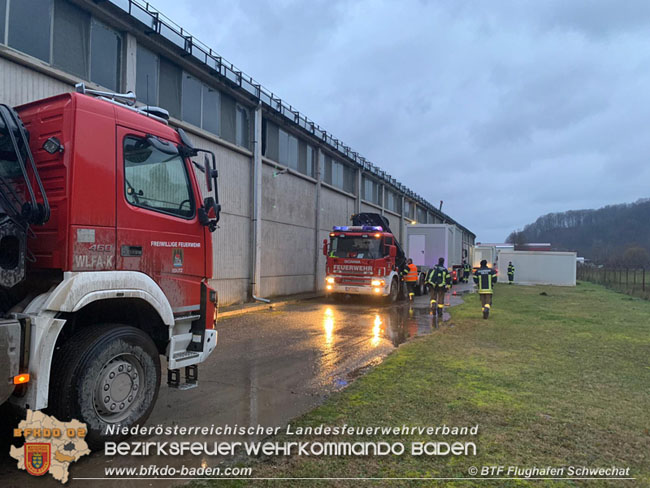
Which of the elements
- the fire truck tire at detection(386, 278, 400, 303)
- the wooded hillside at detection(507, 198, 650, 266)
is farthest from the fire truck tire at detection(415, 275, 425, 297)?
the wooded hillside at detection(507, 198, 650, 266)

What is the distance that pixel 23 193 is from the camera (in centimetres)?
362

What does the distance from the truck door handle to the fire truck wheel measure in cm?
64

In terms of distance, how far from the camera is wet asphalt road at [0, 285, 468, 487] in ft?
11.8

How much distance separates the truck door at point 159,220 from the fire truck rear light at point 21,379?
1.09 meters

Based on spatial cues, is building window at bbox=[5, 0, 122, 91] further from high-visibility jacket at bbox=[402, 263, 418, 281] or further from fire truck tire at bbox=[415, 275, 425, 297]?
fire truck tire at bbox=[415, 275, 425, 297]

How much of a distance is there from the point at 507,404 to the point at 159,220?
14.2 feet

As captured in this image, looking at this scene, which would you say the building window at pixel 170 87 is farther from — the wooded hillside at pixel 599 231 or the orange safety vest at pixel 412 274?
the wooded hillside at pixel 599 231

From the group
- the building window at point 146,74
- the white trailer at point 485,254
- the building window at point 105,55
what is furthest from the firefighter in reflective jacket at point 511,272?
the building window at point 105,55

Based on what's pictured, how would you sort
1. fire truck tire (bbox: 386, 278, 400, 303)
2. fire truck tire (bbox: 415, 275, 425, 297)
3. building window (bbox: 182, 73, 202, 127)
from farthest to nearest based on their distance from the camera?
fire truck tire (bbox: 415, 275, 425, 297), fire truck tire (bbox: 386, 278, 400, 303), building window (bbox: 182, 73, 202, 127)

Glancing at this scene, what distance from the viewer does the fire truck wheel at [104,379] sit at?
335cm

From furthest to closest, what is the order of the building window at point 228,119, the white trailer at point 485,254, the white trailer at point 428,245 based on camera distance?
1. the white trailer at point 485,254
2. the white trailer at point 428,245
3. the building window at point 228,119

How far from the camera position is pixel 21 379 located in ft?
10.3

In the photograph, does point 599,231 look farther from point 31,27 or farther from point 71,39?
point 31,27

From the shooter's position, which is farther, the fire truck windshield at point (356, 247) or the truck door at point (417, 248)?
the truck door at point (417, 248)
